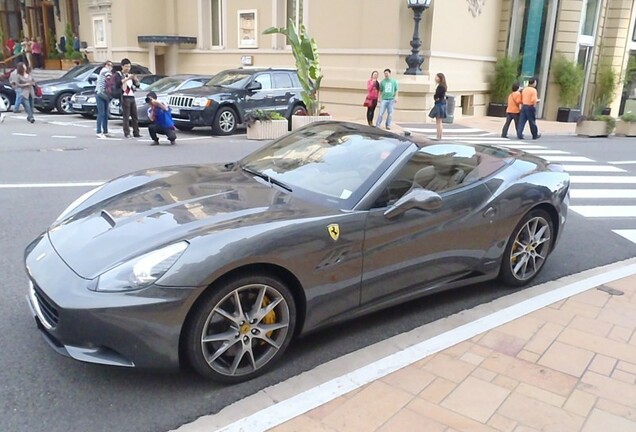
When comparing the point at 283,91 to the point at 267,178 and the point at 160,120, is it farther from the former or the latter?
the point at 267,178

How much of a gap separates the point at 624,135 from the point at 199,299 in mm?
18755

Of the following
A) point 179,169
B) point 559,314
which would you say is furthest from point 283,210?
point 559,314

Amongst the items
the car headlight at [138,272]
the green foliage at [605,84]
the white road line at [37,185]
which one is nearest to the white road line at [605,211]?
the car headlight at [138,272]

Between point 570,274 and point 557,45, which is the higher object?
point 557,45

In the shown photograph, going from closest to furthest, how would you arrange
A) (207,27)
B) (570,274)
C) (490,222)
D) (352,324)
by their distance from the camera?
(352,324) < (490,222) < (570,274) < (207,27)

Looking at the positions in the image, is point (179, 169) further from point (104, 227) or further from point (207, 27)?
point (207, 27)

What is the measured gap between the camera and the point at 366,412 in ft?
9.35

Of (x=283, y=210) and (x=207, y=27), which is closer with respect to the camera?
(x=283, y=210)

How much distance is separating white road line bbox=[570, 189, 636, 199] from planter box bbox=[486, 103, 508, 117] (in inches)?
520

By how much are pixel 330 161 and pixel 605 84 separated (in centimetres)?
2451

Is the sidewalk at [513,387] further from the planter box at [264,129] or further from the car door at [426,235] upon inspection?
the planter box at [264,129]

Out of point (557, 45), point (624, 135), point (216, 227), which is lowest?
point (624, 135)

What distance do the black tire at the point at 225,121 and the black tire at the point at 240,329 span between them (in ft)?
36.3

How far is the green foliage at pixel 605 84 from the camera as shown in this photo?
23875mm
